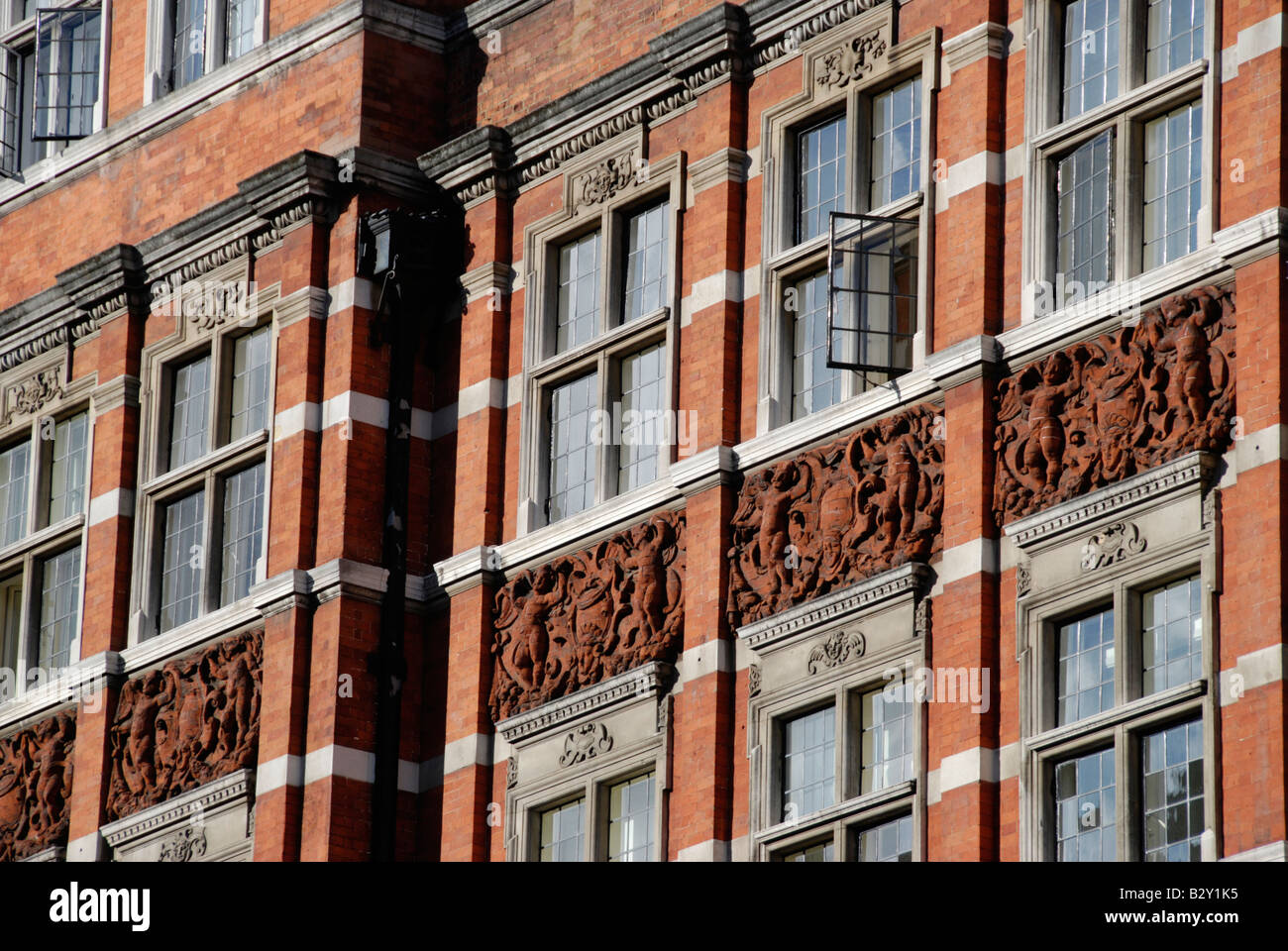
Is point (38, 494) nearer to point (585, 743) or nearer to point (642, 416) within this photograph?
point (642, 416)

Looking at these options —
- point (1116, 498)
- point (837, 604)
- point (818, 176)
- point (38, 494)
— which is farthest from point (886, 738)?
point (38, 494)

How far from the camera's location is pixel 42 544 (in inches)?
1305

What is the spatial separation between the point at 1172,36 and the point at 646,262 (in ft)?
17.3

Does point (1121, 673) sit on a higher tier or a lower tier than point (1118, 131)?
lower

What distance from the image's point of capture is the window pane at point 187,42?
33.5 meters

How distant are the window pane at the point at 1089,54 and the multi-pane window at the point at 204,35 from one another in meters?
8.72

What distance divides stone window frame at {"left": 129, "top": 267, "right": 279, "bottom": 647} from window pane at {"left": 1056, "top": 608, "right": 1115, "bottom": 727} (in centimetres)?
792

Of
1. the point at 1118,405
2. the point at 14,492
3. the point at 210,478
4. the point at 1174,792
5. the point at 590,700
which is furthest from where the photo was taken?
the point at 14,492

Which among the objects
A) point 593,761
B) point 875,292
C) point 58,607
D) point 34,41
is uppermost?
point 34,41

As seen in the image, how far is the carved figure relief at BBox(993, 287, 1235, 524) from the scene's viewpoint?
80.8 ft

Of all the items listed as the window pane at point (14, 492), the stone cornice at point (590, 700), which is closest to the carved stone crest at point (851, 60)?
the stone cornice at point (590, 700)

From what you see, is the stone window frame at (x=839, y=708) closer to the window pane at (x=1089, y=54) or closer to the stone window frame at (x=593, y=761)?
the stone window frame at (x=593, y=761)

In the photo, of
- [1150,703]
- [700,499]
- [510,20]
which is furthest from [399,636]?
[1150,703]

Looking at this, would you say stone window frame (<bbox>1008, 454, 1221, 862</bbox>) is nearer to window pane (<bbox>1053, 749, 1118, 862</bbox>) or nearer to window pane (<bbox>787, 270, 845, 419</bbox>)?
window pane (<bbox>1053, 749, 1118, 862</bbox>)
